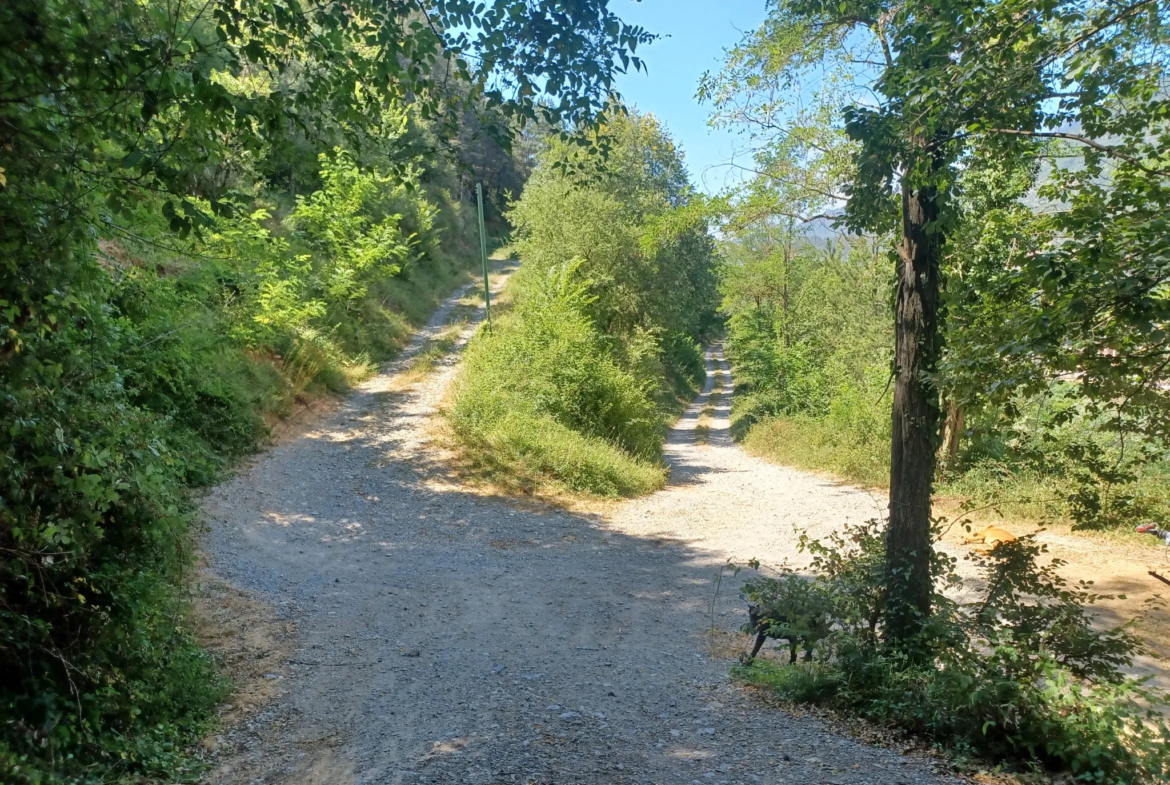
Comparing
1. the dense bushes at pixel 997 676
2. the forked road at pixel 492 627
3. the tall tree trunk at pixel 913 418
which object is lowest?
the forked road at pixel 492 627

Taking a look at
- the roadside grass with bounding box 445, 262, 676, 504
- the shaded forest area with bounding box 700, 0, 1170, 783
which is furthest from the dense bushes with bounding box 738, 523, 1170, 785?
the roadside grass with bounding box 445, 262, 676, 504

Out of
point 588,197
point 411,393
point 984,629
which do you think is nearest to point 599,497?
point 411,393

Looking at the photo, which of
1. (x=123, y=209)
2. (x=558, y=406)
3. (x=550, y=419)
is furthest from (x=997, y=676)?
(x=558, y=406)

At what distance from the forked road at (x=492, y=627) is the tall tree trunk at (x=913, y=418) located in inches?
55.7

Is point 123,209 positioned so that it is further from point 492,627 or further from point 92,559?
point 492,627

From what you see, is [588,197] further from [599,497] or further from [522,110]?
[522,110]

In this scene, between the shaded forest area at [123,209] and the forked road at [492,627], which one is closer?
the shaded forest area at [123,209]

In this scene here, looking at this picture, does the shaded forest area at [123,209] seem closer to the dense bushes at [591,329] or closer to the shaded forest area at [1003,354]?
the dense bushes at [591,329]

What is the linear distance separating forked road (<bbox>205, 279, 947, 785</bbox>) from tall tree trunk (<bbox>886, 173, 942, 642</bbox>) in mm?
1415

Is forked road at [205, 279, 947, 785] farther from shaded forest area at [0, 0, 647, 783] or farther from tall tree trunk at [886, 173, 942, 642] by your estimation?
tall tree trunk at [886, 173, 942, 642]

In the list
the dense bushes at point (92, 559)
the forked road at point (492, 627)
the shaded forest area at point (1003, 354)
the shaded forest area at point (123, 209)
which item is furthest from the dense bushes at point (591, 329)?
the dense bushes at point (92, 559)

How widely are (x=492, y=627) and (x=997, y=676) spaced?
4572 millimetres

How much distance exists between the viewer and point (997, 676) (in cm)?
476

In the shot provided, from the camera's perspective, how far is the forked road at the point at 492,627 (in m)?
4.46
